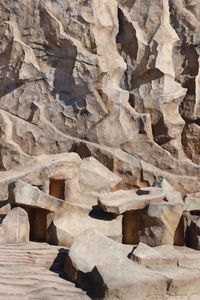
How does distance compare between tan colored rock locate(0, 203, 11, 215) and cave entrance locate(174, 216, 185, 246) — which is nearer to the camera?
cave entrance locate(174, 216, 185, 246)

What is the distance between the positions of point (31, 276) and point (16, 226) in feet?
5.33

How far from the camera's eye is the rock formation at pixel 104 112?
7.55 meters

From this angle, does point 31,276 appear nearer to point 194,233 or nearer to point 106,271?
point 106,271

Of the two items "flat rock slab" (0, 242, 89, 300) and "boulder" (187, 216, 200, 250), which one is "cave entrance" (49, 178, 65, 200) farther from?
"boulder" (187, 216, 200, 250)

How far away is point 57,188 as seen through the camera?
8.65m

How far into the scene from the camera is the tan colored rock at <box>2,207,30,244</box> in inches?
269

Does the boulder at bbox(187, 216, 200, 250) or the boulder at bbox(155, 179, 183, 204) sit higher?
the boulder at bbox(155, 179, 183, 204)

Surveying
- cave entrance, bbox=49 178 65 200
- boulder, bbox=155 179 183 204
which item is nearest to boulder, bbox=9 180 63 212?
cave entrance, bbox=49 178 65 200

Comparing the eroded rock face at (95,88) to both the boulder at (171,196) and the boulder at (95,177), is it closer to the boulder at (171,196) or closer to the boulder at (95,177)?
the boulder at (95,177)

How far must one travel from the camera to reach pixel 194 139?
37.2ft

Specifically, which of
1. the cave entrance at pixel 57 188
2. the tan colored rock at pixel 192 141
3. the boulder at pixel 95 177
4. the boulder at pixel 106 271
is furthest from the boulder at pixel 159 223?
the tan colored rock at pixel 192 141

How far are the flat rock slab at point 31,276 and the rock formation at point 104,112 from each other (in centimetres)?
103

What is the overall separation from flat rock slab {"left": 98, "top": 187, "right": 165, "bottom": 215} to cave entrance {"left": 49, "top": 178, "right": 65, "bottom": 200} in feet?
3.16

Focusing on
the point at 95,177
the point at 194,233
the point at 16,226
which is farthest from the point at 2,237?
the point at 95,177
